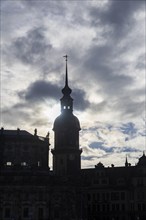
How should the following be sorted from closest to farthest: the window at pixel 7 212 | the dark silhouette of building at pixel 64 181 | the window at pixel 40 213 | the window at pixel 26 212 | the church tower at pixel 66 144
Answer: the window at pixel 7 212, the window at pixel 26 212, the window at pixel 40 213, the dark silhouette of building at pixel 64 181, the church tower at pixel 66 144

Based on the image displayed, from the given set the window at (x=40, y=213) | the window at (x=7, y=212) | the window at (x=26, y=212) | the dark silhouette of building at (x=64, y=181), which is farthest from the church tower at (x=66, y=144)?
the window at (x=7, y=212)

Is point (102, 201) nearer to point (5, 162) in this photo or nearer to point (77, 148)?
point (77, 148)

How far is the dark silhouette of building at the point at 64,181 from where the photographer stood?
82.9 meters

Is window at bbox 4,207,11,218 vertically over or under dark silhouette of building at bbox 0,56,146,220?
Answer: under

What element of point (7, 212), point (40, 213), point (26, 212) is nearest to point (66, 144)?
point (40, 213)

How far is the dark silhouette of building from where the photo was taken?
82.9m

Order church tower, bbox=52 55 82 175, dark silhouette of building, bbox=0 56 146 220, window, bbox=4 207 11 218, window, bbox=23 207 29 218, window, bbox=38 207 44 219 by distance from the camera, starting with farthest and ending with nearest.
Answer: church tower, bbox=52 55 82 175 → dark silhouette of building, bbox=0 56 146 220 → window, bbox=38 207 44 219 → window, bbox=23 207 29 218 → window, bbox=4 207 11 218

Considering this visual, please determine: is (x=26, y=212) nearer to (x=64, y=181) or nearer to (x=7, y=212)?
(x=7, y=212)

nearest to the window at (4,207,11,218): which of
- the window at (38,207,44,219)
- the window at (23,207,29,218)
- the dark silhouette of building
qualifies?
the dark silhouette of building

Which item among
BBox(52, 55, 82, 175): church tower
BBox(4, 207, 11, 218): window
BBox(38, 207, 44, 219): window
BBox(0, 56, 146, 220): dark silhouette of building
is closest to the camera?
BBox(4, 207, 11, 218): window

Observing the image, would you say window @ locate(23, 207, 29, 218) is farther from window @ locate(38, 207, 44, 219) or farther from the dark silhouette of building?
A: window @ locate(38, 207, 44, 219)

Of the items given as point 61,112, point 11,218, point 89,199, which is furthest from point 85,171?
point 11,218

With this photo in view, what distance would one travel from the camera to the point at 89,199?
319 ft

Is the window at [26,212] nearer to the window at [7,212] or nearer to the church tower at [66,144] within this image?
the window at [7,212]
